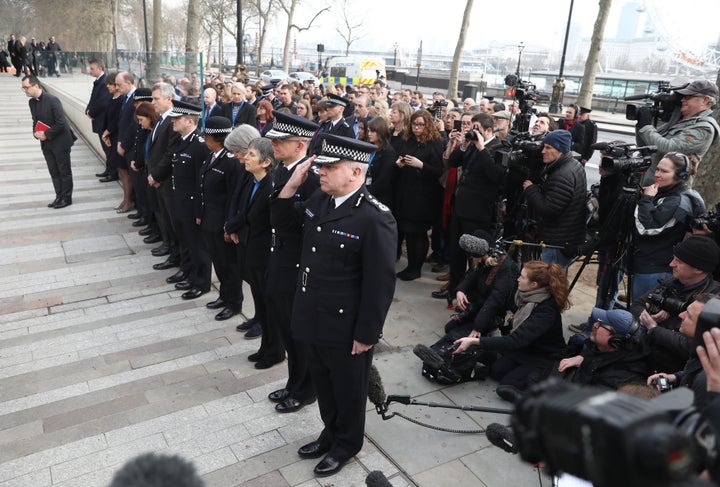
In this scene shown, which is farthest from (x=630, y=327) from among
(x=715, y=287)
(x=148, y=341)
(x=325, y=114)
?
(x=325, y=114)

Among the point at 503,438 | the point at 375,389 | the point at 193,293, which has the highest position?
the point at 503,438

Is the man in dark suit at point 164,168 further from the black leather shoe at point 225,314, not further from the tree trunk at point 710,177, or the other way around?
the tree trunk at point 710,177

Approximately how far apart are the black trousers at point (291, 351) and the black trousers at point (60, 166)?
6376 millimetres

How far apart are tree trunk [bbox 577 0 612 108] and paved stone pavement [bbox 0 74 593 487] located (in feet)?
51.0

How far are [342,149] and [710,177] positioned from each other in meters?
5.39

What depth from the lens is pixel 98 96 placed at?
962 cm

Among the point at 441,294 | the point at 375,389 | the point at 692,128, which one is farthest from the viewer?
the point at 441,294

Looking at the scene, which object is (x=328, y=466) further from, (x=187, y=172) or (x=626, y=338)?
(x=187, y=172)

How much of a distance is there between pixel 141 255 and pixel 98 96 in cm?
421

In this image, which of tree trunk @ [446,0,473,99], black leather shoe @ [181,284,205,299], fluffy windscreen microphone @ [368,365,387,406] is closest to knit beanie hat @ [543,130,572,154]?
fluffy windscreen microphone @ [368,365,387,406]

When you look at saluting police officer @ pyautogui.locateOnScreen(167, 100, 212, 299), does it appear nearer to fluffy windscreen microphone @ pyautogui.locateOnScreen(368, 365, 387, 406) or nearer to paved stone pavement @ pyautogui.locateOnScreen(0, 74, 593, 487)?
paved stone pavement @ pyautogui.locateOnScreen(0, 74, 593, 487)

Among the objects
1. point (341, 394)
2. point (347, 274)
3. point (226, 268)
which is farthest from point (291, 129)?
point (226, 268)

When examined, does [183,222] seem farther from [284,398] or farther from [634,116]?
[634,116]

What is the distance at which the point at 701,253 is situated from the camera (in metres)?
3.45
